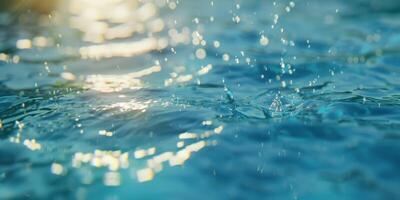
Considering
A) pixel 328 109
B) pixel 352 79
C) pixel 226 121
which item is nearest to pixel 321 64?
pixel 352 79

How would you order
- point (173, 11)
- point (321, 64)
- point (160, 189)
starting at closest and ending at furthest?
1. point (160, 189)
2. point (321, 64)
3. point (173, 11)

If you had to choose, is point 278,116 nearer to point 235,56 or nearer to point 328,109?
point 328,109

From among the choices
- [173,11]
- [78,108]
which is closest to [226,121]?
[78,108]

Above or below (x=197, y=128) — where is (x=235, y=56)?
above

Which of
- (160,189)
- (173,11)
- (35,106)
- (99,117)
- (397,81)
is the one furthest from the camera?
(173,11)

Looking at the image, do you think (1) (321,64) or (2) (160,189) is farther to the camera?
(1) (321,64)

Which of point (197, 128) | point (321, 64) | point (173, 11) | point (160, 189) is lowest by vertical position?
point (160, 189)
